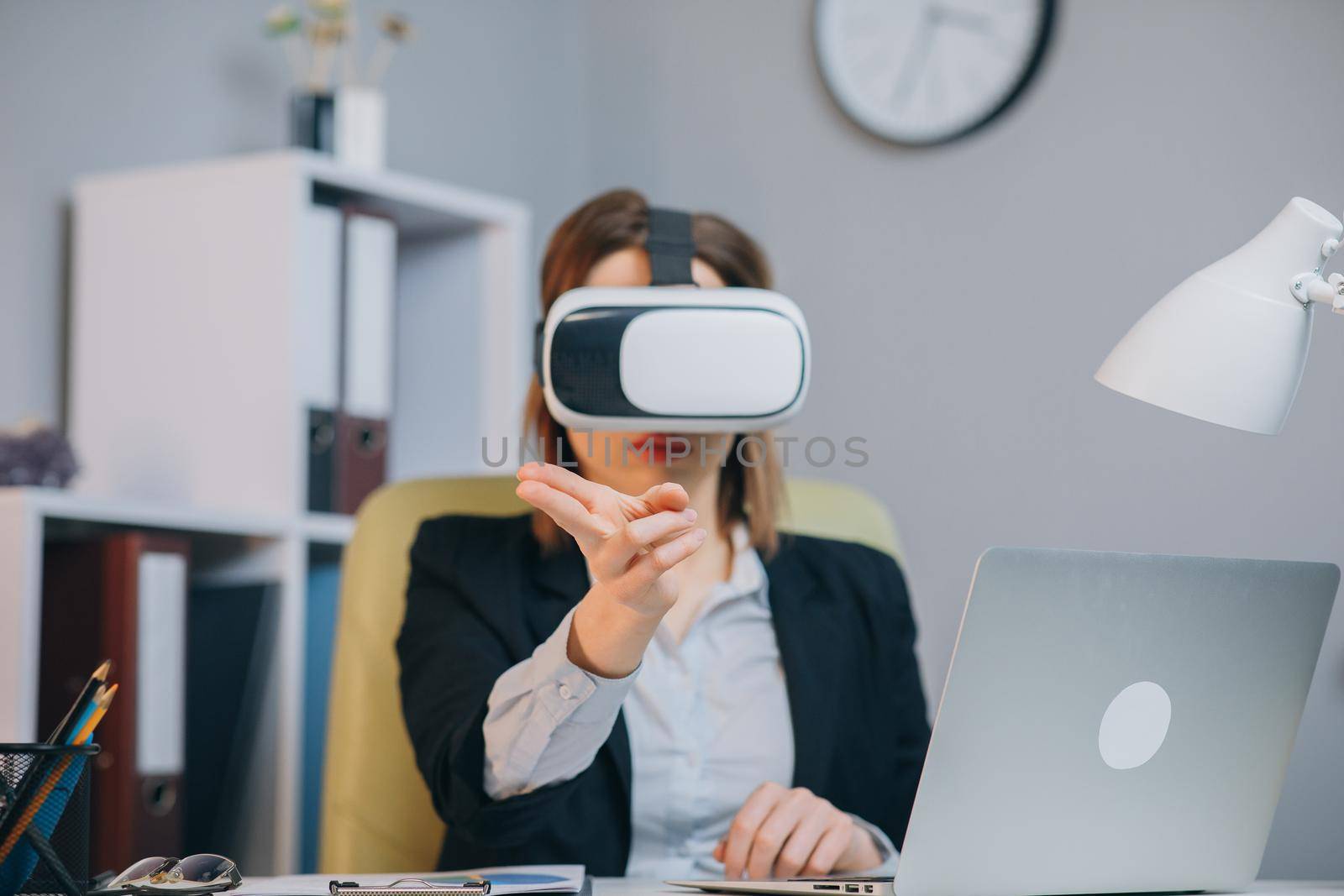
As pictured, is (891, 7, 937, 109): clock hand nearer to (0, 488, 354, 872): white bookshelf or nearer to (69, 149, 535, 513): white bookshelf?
(69, 149, 535, 513): white bookshelf

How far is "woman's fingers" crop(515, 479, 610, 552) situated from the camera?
27.7 inches

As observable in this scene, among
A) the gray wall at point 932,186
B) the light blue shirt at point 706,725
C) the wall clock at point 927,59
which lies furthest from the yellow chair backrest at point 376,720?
the wall clock at point 927,59

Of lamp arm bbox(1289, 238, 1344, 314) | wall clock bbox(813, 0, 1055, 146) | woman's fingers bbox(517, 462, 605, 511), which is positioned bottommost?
woman's fingers bbox(517, 462, 605, 511)

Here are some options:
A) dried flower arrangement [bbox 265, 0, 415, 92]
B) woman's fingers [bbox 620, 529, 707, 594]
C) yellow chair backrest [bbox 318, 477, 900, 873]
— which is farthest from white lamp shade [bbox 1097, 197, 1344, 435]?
dried flower arrangement [bbox 265, 0, 415, 92]

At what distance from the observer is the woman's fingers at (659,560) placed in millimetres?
727

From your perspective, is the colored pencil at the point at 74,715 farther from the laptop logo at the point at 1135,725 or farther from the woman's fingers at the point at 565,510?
the laptop logo at the point at 1135,725

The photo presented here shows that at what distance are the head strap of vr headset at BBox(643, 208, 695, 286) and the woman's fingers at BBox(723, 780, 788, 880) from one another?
0.35 m

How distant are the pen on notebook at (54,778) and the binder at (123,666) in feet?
2.68

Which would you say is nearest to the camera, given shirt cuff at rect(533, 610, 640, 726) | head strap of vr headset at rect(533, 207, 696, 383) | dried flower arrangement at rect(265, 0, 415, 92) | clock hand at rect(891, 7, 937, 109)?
shirt cuff at rect(533, 610, 640, 726)

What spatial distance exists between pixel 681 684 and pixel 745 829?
0.29 meters

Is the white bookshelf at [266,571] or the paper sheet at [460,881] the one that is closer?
the paper sheet at [460,881]

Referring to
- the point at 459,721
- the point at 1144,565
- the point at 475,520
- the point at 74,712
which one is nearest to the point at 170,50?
the point at 475,520

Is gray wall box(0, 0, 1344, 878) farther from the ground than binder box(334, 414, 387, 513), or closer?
farther from the ground

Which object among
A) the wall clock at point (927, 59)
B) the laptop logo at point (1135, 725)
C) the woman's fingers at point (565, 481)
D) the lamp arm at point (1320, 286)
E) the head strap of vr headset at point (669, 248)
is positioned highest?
the wall clock at point (927, 59)
